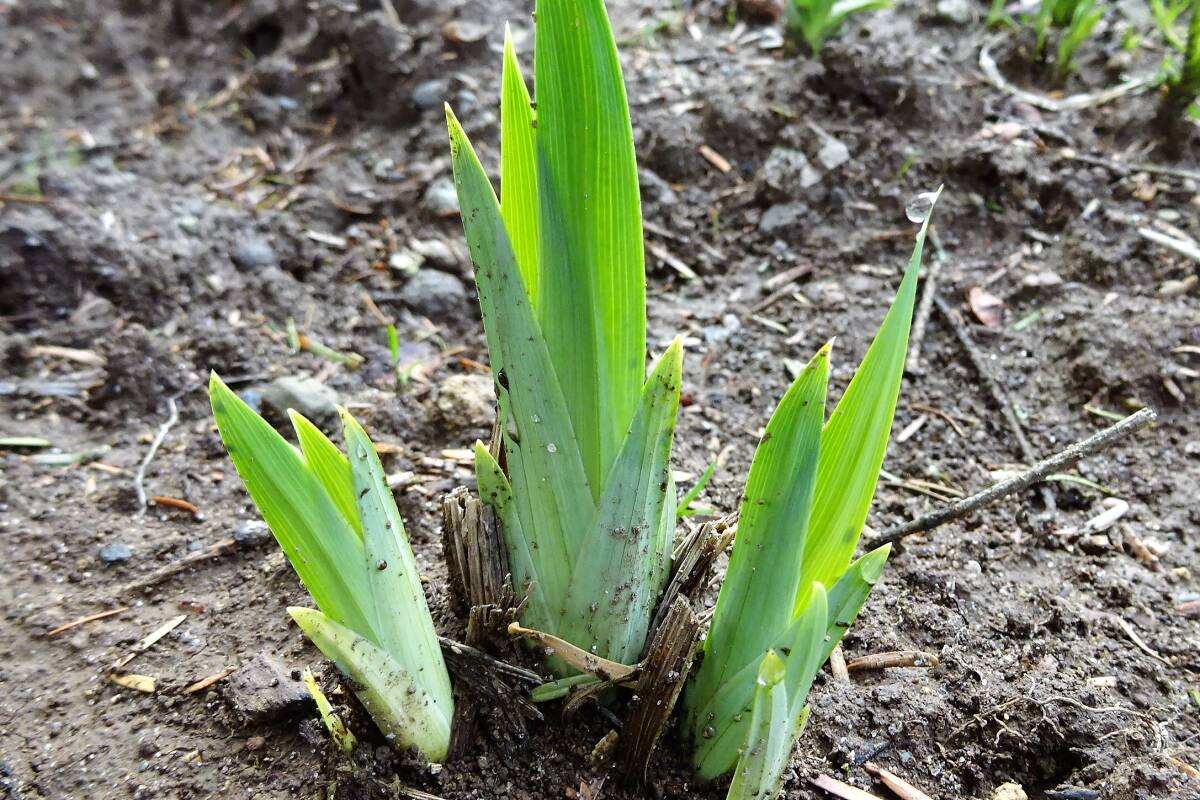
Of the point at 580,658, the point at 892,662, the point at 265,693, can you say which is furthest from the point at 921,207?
the point at 265,693

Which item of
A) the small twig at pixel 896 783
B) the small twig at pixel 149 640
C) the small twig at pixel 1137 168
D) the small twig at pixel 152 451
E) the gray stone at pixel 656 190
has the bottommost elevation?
the small twig at pixel 896 783

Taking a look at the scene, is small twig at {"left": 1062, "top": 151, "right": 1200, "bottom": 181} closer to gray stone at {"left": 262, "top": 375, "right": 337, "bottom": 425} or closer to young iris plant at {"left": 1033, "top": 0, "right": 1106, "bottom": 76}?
young iris plant at {"left": 1033, "top": 0, "right": 1106, "bottom": 76}

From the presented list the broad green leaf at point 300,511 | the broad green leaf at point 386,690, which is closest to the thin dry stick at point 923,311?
the broad green leaf at point 386,690

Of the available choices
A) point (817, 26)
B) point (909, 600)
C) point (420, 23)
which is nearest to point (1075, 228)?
point (817, 26)

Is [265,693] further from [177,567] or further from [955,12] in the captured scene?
[955,12]

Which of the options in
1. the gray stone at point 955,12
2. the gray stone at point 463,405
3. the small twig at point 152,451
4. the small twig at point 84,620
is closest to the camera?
the small twig at point 84,620

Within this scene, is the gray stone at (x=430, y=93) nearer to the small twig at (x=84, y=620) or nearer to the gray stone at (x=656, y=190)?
the gray stone at (x=656, y=190)
